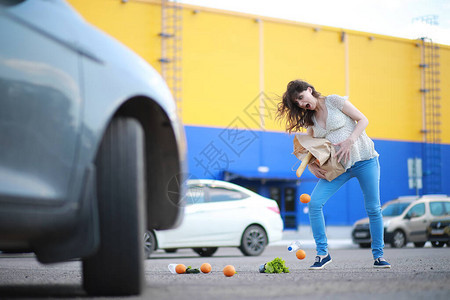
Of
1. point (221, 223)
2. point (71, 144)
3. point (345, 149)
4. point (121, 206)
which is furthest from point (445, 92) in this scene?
point (71, 144)

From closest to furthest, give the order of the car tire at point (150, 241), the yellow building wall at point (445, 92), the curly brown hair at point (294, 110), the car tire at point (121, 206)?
the car tire at point (121, 206)
the curly brown hair at point (294, 110)
the car tire at point (150, 241)
the yellow building wall at point (445, 92)

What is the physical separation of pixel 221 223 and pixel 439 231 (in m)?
8.12

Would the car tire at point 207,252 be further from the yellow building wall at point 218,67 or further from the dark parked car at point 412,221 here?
the yellow building wall at point 218,67

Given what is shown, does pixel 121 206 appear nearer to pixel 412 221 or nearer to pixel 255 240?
pixel 255 240

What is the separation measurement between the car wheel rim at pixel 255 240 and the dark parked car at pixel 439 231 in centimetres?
702

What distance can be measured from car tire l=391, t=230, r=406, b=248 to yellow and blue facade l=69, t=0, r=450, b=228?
1010 cm

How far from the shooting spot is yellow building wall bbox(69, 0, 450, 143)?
2733cm

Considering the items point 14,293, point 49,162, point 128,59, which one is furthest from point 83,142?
point 14,293

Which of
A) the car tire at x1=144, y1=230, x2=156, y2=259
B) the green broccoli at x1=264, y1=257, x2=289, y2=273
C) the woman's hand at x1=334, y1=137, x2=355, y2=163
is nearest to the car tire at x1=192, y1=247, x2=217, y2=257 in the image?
the car tire at x1=144, y1=230, x2=156, y2=259

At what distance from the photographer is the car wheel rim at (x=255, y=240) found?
45.2ft

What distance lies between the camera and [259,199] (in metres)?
14.3

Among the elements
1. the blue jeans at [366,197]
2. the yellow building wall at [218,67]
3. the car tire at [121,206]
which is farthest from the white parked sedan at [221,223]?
the yellow building wall at [218,67]

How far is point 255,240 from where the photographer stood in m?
13.9

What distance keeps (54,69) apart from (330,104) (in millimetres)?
3925
